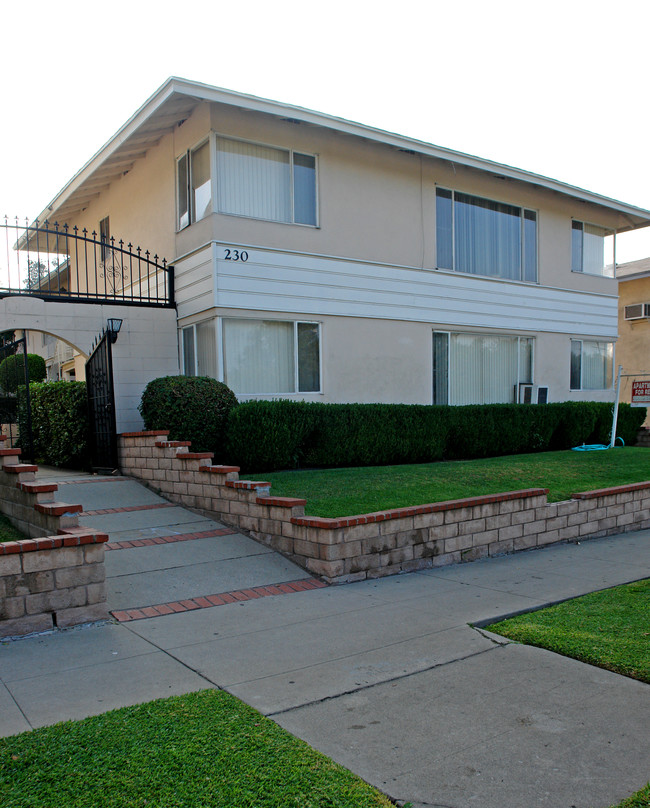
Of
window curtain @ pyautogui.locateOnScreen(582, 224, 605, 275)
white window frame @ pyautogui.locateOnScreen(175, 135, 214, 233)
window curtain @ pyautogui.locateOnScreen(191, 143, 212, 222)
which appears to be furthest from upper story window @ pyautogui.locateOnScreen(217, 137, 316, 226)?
window curtain @ pyautogui.locateOnScreen(582, 224, 605, 275)

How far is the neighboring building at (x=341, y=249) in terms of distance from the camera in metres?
12.4

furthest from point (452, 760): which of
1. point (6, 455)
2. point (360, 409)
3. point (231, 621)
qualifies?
point (360, 409)

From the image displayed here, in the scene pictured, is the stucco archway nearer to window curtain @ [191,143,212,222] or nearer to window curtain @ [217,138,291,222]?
window curtain @ [191,143,212,222]

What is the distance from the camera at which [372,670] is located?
469cm

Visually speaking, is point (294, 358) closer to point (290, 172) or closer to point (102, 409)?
point (290, 172)

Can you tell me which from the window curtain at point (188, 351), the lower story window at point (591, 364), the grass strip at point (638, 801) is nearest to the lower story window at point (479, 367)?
the lower story window at point (591, 364)

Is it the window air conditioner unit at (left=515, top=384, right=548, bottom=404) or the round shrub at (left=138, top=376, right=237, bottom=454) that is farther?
the window air conditioner unit at (left=515, top=384, right=548, bottom=404)

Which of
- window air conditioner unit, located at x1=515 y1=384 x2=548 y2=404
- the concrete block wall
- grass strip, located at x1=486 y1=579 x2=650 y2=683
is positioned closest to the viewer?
grass strip, located at x1=486 y1=579 x2=650 y2=683

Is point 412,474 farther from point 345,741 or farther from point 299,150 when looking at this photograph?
point 345,741

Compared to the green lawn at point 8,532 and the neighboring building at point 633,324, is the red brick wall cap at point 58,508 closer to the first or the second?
the green lawn at point 8,532

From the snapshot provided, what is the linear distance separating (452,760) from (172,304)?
10900 mm

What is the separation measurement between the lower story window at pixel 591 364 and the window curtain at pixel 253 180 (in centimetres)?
943

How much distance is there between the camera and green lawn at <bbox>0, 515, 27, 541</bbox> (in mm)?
6801

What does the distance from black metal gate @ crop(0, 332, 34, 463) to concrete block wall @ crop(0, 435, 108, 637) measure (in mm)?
3614
